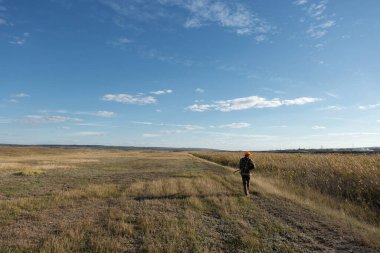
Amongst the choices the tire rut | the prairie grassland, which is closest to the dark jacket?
the tire rut

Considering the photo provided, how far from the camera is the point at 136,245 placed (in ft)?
30.5

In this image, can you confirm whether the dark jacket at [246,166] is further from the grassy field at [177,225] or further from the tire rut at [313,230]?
the tire rut at [313,230]

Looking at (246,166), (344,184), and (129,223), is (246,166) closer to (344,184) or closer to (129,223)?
(344,184)

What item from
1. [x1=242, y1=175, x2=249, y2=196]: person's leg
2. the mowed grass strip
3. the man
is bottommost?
the mowed grass strip

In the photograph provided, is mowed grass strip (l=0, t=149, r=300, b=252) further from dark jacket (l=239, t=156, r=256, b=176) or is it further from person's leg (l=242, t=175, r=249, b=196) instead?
dark jacket (l=239, t=156, r=256, b=176)

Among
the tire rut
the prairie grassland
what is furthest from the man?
the prairie grassland

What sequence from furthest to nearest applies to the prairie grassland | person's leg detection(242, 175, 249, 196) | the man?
the man < person's leg detection(242, 175, 249, 196) < the prairie grassland

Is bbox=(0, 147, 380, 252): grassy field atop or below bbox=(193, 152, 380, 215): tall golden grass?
below

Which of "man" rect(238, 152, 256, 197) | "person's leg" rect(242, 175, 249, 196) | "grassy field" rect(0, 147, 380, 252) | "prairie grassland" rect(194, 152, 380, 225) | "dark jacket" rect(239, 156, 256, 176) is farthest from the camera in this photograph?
"dark jacket" rect(239, 156, 256, 176)

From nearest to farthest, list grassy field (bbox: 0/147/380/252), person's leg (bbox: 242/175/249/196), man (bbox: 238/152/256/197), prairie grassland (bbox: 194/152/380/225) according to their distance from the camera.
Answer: grassy field (bbox: 0/147/380/252) < prairie grassland (bbox: 194/152/380/225) < person's leg (bbox: 242/175/249/196) < man (bbox: 238/152/256/197)

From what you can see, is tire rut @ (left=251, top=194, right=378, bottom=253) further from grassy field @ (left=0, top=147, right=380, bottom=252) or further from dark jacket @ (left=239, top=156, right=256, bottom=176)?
dark jacket @ (left=239, top=156, right=256, bottom=176)

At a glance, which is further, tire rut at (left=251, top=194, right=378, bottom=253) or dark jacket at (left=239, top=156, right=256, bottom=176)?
dark jacket at (left=239, top=156, right=256, bottom=176)

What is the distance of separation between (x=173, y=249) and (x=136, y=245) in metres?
1.22

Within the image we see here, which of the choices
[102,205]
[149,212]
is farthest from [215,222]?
[102,205]
